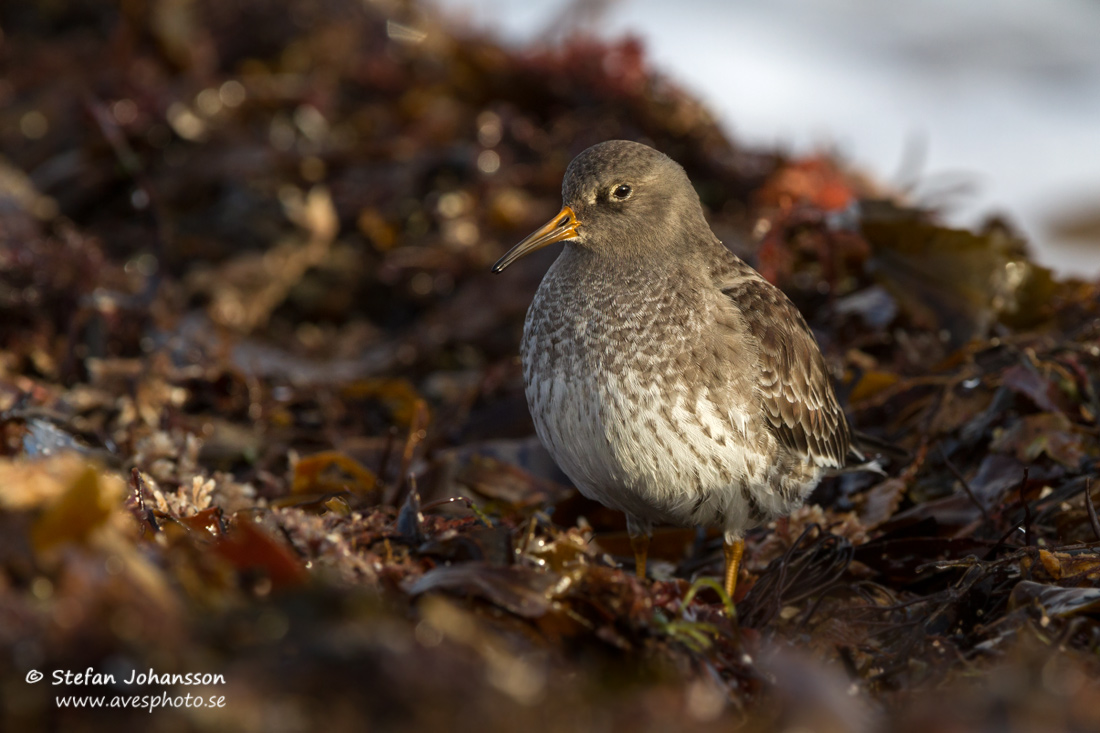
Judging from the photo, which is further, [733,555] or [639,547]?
[639,547]

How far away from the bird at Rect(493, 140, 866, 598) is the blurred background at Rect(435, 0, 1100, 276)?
4.64 metres

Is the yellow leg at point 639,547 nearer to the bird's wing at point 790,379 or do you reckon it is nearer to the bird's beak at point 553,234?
the bird's wing at point 790,379

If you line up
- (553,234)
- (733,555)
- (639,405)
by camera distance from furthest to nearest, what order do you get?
(553,234), (733,555), (639,405)

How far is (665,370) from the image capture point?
3.14m

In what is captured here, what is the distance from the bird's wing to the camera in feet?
11.1

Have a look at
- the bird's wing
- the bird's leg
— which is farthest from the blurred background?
the bird's leg

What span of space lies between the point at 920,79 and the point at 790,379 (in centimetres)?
963

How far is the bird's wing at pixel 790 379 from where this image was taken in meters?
3.37

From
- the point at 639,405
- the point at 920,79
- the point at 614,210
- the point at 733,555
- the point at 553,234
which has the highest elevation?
the point at 920,79

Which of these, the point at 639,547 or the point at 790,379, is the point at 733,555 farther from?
the point at 790,379

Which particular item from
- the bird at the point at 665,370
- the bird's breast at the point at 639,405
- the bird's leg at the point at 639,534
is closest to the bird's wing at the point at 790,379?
the bird at the point at 665,370

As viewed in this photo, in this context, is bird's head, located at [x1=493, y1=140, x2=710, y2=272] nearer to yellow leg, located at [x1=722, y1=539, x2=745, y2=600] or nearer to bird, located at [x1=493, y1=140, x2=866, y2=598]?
bird, located at [x1=493, y1=140, x2=866, y2=598]

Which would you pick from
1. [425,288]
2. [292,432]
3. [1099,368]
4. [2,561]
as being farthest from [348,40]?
[2,561]

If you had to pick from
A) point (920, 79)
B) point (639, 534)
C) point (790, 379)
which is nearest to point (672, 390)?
point (790, 379)
